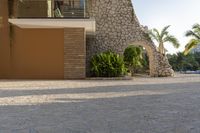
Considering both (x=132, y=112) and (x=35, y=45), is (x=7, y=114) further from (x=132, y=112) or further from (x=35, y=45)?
(x=35, y=45)

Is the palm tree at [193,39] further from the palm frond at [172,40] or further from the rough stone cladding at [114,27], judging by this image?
the rough stone cladding at [114,27]

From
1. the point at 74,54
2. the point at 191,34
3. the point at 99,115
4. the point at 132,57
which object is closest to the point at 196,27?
the point at 191,34

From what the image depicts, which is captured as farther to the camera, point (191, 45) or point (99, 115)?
point (191, 45)

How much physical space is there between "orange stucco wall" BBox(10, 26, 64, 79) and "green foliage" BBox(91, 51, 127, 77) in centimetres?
219

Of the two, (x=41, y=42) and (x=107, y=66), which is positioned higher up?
(x=41, y=42)

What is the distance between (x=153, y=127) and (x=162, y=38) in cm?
3532

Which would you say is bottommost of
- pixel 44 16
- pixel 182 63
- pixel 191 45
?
pixel 182 63

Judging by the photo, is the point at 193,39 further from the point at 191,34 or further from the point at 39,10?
the point at 39,10

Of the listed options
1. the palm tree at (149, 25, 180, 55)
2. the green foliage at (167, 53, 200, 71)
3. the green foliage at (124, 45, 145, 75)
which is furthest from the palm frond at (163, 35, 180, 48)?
the green foliage at (167, 53, 200, 71)

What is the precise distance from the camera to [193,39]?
4141cm

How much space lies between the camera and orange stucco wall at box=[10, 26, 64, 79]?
21.0 m

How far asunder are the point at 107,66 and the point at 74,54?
203 centimetres

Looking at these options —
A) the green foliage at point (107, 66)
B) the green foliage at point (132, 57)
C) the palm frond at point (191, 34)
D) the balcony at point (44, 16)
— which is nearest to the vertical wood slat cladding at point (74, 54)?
the balcony at point (44, 16)

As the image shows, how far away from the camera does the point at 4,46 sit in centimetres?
2134
